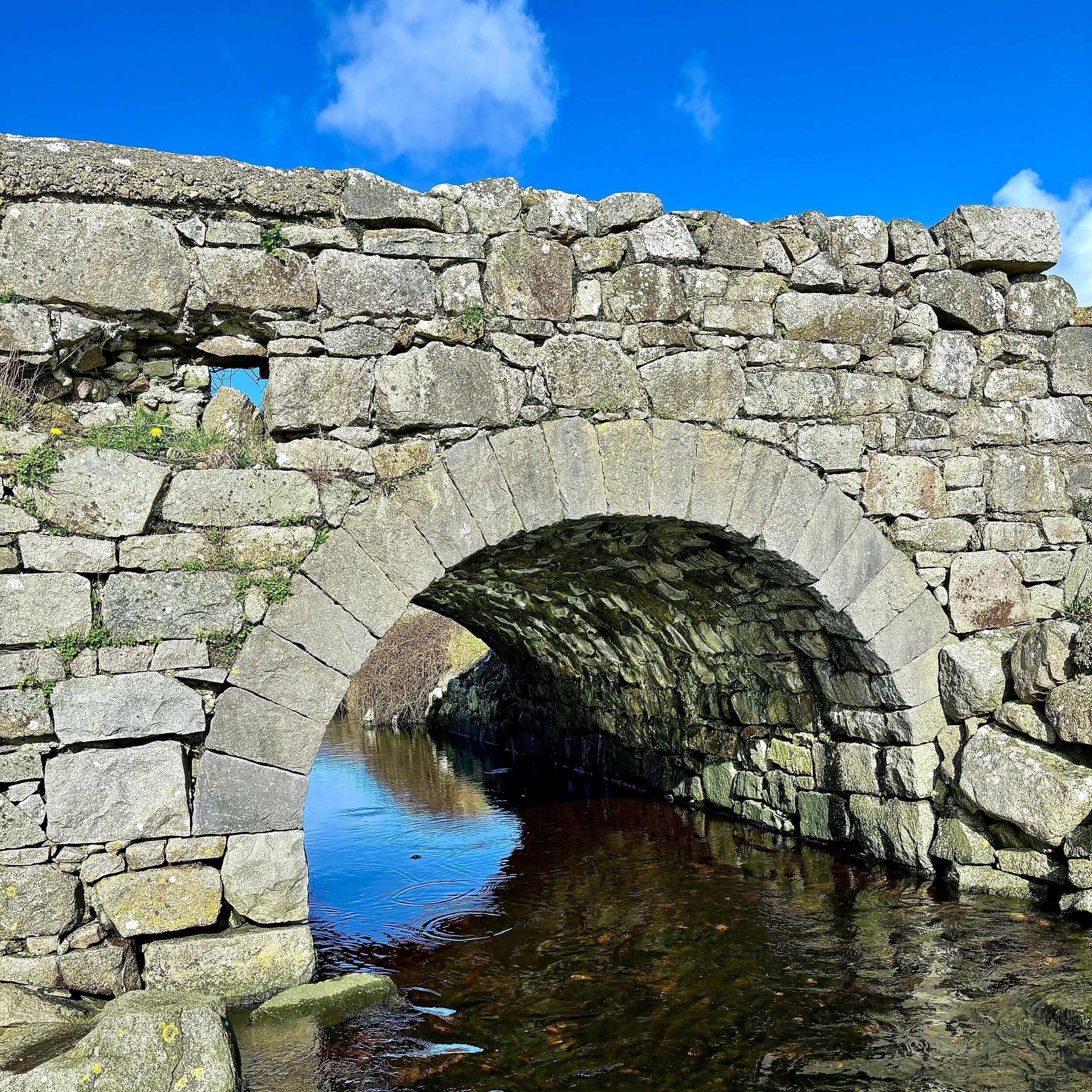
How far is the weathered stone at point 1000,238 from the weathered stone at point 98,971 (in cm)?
554

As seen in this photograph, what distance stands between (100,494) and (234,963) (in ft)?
6.62

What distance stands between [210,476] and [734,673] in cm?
409

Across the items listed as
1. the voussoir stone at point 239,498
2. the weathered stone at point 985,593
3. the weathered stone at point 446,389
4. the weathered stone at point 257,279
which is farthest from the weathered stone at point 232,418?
the weathered stone at point 985,593

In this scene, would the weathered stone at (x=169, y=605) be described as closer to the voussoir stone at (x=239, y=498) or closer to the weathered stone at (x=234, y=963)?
the voussoir stone at (x=239, y=498)

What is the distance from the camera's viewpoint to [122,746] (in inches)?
156

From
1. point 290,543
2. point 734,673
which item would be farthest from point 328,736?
point 290,543

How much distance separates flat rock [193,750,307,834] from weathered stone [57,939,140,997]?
0.55 metres

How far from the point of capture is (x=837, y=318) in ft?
17.5

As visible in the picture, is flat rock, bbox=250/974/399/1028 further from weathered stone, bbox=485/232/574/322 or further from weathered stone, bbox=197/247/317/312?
weathered stone, bbox=485/232/574/322

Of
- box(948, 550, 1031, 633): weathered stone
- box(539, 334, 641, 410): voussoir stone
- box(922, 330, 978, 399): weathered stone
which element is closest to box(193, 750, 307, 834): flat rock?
box(539, 334, 641, 410): voussoir stone

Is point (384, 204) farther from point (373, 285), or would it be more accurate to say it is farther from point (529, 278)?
point (529, 278)

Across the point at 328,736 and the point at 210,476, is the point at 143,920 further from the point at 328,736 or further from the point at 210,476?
the point at 328,736

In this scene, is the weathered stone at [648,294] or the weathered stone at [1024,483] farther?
the weathered stone at [1024,483]

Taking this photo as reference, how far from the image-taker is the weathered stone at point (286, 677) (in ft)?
13.5
